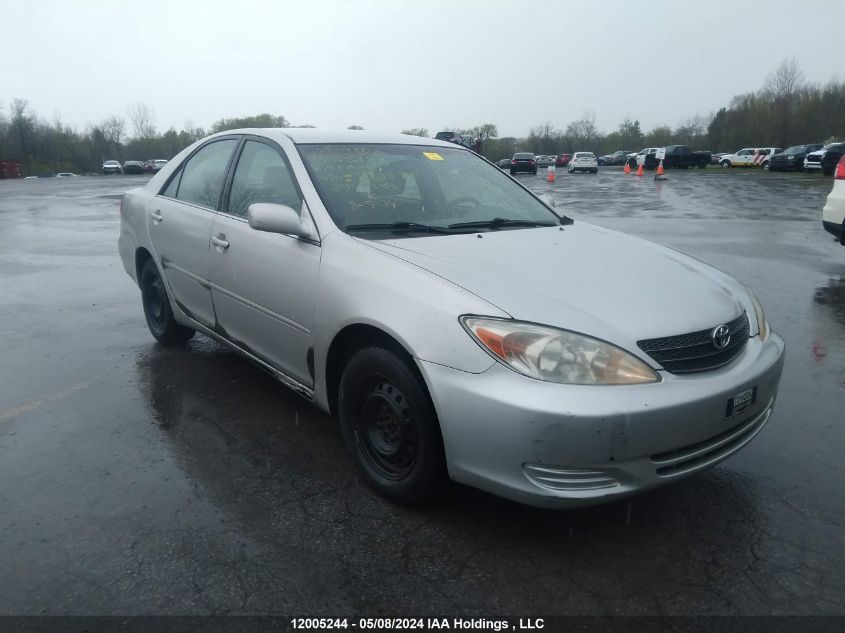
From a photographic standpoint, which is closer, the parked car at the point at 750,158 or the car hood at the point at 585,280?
the car hood at the point at 585,280

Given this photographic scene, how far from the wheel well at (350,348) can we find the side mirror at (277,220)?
58 centimetres

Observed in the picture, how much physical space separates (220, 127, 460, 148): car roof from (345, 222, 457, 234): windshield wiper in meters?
0.82

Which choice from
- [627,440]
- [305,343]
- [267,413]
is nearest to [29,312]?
[267,413]

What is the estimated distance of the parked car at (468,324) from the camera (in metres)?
2.42

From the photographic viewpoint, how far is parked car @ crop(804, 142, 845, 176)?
32.9 meters

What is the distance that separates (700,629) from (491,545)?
0.79m

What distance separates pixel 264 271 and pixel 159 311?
2.00 m

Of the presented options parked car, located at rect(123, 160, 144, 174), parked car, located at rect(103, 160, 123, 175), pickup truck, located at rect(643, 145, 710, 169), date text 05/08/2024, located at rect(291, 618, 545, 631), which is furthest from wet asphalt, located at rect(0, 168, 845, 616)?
parked car, located at rect(103, 160, 123, 175)

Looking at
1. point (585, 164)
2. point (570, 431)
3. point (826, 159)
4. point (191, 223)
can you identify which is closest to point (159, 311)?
point (191, 223)

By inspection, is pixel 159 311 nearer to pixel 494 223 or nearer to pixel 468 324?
pixel 494 223

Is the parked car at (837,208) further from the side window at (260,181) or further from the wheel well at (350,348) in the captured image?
the wheel well at (350,348)

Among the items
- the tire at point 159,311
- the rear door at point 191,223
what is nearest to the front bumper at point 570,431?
the rear door at point 191,223

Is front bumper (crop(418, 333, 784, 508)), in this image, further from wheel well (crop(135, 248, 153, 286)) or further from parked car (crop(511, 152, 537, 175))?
parked car (crop(511, 152, 537, 175))

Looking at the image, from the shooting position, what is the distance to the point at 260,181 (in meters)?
3.96
